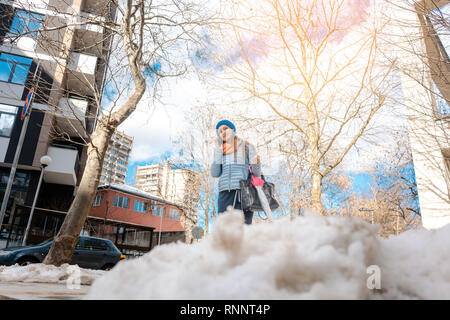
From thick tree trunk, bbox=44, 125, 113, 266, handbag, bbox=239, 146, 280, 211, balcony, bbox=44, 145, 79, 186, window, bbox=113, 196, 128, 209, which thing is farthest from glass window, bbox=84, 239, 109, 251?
window, bbox=113, 196, 128, 209

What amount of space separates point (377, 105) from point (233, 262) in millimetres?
8625

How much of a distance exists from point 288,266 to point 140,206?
3100 centimetres

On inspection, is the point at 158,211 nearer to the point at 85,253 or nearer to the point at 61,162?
the point at 61,162

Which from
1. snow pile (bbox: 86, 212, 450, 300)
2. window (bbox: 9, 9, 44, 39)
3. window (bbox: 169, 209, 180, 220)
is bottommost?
snow pile (bbox: 86, 212, 450, 300)

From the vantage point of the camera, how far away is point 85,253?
904cm

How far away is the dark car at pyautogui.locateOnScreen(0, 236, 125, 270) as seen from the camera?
750 centimetres

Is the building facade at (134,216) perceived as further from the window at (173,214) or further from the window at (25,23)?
the window at (25,23)

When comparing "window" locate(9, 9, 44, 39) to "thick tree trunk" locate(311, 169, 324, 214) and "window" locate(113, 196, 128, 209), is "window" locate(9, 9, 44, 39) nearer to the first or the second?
"thick tree trunk" locate(311, 169, 324, 214)

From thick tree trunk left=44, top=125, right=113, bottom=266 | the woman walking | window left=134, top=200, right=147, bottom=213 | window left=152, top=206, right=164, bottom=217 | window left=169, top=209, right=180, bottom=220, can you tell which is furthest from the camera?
window left=169, top=209, right=180, bottom=220

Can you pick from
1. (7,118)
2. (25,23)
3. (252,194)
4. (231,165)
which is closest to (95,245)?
(25,23)

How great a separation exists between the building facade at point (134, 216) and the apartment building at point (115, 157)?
11.0 feet

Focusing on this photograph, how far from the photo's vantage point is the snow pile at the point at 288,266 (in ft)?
1.65

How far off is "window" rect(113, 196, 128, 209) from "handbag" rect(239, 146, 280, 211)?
26507mm
